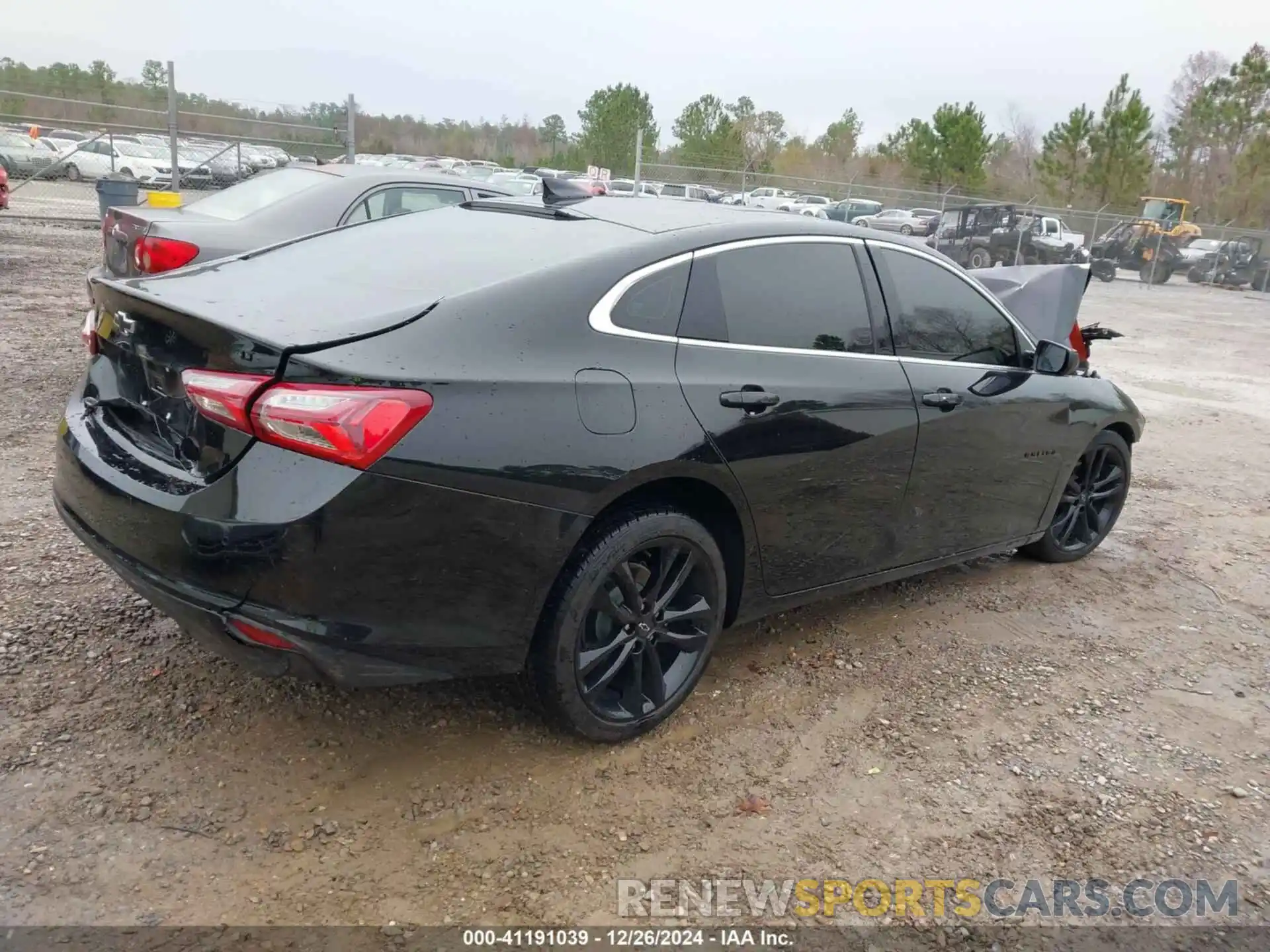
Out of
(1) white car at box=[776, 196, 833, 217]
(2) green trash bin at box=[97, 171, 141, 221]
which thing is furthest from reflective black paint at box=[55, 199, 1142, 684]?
(1) white car at box=[776, 196, 833, 217]

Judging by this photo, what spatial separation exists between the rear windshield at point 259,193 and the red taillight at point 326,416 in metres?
4.47

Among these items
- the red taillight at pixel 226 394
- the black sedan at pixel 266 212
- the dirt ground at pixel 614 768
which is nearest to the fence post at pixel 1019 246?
the black sedan at pixel 266 212

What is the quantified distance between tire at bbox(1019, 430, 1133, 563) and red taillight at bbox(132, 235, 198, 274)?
5032mm

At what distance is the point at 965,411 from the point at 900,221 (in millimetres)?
33015

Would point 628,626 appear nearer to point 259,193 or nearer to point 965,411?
point 965,411

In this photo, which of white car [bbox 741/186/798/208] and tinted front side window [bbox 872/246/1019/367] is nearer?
tinted front side window [bbox 872/246/1019/367]

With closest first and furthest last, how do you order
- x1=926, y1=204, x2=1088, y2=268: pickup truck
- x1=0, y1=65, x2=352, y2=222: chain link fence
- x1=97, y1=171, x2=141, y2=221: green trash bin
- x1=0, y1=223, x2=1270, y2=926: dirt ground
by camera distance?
x1=0, y1=223, x2=1270, y2=926: dirt ground
x1=97, y1=171, x2=141, y2=221: green trash bin
x1=0, y1=65, x2=352, y2=222: chain link fence
x1=926, y1=204, x2=1088, y2=268: pickup truck

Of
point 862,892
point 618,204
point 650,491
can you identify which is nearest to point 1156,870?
point 862,892

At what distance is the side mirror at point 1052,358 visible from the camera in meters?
4.13

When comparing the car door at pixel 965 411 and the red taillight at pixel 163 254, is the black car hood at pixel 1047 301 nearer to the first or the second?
the car door at pixel 965 411

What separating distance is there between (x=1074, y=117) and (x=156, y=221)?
46.1 m

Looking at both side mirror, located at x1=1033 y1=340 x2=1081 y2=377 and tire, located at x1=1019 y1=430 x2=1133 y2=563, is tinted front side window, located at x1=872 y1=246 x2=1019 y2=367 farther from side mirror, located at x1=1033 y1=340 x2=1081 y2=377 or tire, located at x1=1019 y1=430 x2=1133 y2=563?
tire, located at x1=1019 y1=430 x2=1133 y2=563

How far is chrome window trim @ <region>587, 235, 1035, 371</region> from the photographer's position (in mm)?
2758

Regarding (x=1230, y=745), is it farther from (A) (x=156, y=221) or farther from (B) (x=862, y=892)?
(A) (x=156, y=221)
